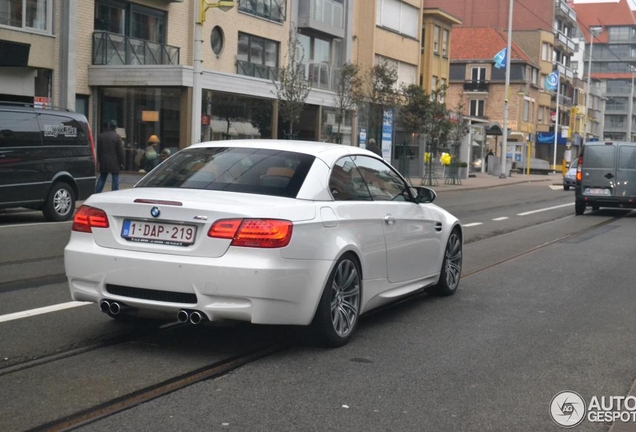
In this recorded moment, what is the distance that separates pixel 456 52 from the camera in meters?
80.5

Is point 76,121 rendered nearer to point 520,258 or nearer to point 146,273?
point 520,258

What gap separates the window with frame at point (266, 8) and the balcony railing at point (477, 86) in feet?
147

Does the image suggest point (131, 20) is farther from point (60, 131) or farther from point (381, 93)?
point (60, 131)

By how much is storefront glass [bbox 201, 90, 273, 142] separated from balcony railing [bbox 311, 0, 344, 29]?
6921 millimetres

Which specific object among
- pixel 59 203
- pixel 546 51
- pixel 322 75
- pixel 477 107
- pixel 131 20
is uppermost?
pixel 546 51

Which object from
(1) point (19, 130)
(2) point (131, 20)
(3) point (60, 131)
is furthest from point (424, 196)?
(2) point (131, 20)

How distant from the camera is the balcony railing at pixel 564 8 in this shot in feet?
280

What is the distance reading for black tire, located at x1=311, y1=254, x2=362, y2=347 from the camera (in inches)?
249

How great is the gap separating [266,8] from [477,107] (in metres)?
47.1

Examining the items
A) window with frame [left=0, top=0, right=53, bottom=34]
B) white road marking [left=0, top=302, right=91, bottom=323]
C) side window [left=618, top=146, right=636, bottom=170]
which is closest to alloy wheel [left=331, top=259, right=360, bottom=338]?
white road marking [left=0, top=302, right=91, bottom=323]

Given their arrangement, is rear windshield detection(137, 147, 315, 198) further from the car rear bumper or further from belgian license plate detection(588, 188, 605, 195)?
belgian license plate detection(588, 188, 605, 195)

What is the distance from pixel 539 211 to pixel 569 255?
38.7ft

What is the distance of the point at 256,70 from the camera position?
35625 mm

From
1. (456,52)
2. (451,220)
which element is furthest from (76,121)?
(456,52)
